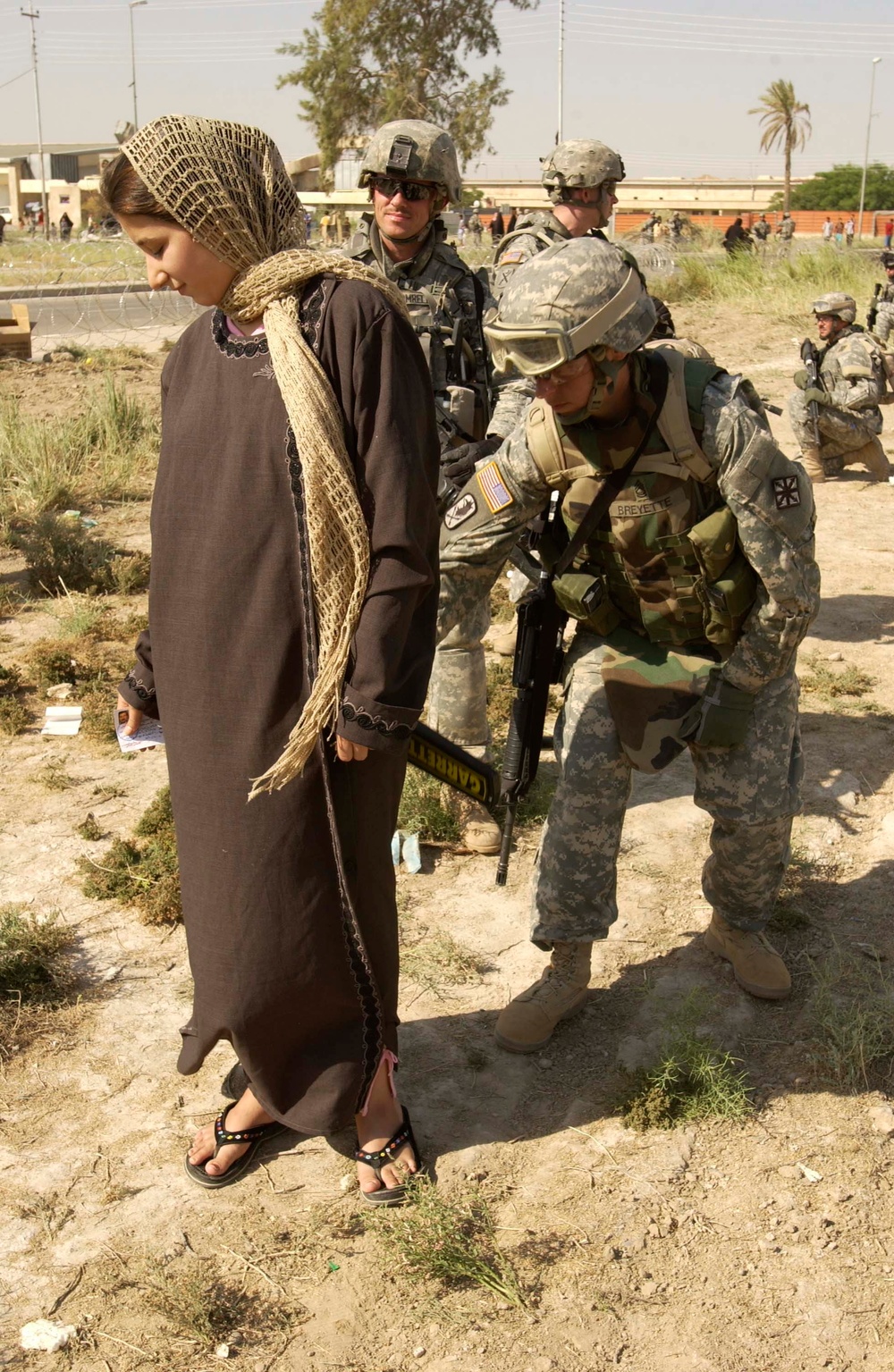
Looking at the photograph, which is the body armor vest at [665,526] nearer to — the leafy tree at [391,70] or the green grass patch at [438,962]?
the green grass patch at [438,962]

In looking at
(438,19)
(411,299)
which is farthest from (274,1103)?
(438,19)

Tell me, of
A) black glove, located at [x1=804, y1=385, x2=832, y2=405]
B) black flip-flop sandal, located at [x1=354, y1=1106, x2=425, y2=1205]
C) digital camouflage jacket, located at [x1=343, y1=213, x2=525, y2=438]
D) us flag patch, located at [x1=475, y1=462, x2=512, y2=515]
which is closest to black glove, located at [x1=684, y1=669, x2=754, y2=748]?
us flag patch, located at [x1=475, y1=462, x2=512, y2=515]

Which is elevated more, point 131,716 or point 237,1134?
point 131,716

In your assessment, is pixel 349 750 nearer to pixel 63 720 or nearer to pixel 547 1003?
pixel 547 1003

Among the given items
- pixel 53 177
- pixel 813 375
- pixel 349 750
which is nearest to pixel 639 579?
pixel 349 750

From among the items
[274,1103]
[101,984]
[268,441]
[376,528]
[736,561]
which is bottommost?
[101,984]

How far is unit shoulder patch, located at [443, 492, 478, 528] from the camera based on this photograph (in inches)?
121

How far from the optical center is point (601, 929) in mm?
3250

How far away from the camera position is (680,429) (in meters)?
2.82

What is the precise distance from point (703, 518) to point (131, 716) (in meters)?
1.34

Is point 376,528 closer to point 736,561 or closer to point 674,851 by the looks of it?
point 736,561

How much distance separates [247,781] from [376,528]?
0.54m

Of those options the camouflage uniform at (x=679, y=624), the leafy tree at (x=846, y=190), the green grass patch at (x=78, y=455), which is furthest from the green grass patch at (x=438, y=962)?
the leafy tree at (x=846, y=190)

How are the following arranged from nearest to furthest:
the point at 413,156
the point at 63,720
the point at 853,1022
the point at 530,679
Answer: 1. the point at 853,1022
2. the point at 530,679
3. the point at 413,156
4. the point at 63,720
